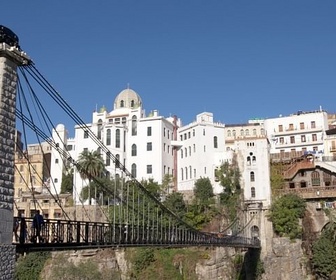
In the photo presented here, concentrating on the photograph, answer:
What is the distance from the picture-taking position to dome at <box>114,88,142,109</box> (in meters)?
57.1

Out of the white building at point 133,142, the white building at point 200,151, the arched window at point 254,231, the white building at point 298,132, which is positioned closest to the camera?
the arched window at point 254,231

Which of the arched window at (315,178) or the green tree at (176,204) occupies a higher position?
the arched window at (315,178)

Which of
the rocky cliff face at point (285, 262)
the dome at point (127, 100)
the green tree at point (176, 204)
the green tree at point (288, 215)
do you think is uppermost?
the dome at point (127, 100)

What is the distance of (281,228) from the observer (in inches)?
1641

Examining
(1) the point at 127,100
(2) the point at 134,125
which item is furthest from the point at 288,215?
(1) the point at 127,100

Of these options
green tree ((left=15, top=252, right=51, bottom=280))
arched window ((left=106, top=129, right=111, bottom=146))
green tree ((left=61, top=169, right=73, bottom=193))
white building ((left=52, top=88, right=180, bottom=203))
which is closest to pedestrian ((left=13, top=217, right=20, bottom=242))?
green tree ((left=15, top=252, right=51, bottom=280))

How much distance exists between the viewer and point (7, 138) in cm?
1128

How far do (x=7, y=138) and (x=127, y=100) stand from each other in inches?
1817

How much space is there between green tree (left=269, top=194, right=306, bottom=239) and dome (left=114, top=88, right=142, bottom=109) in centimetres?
2148

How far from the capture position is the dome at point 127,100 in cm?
5709

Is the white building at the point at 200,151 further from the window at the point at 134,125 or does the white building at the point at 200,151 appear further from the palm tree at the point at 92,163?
the palm tree at the point at 92,163

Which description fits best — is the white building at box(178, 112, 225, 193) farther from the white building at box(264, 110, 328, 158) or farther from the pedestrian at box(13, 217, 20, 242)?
the pedestrian at box(13, 217, 20, 242)

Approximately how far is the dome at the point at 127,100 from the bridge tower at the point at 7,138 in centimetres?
4476

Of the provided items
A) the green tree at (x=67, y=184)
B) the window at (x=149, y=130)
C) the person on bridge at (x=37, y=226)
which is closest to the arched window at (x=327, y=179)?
the window at (x=149, y=130)
